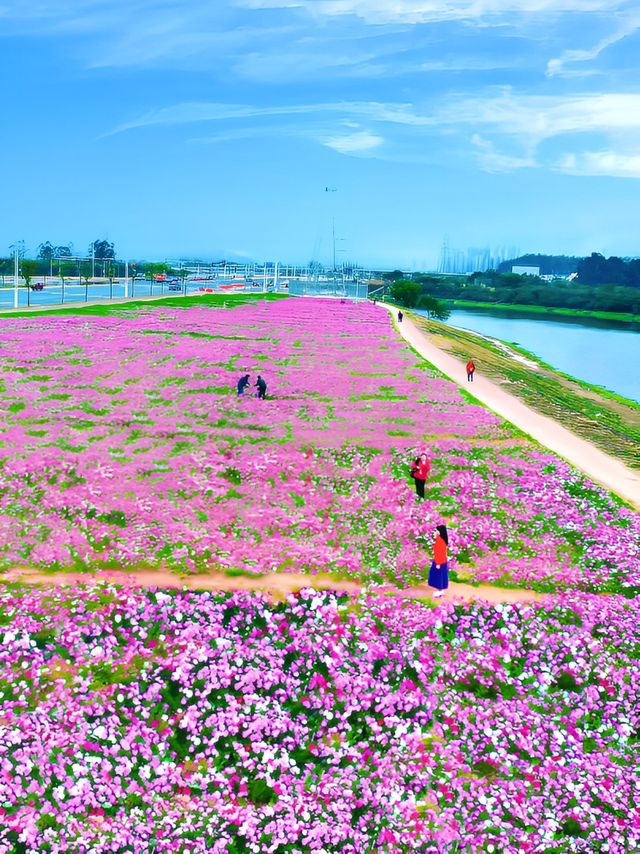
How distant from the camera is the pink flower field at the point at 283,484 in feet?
62.7

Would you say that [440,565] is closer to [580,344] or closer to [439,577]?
[439,577]

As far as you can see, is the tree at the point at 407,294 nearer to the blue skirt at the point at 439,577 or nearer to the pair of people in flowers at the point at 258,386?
the pair of people in flowers at the point at 258,386

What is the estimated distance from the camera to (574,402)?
5162 centimetres

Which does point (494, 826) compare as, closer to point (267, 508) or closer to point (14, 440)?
point (267, 508)

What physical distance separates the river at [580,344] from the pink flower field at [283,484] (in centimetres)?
4023

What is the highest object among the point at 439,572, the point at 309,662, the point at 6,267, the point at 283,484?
the point at 6,267

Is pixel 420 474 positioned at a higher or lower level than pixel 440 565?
higher

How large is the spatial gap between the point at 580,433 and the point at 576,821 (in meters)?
30.0

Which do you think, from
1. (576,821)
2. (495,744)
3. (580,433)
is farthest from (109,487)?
(580,433)

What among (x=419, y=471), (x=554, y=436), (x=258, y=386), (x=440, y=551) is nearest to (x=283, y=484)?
(x=419, y=471)

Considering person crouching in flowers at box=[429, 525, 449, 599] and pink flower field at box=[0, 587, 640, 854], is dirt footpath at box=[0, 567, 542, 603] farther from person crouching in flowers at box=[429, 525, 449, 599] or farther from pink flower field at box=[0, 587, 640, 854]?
pink flower field at box=[0, 587, 640, 854]

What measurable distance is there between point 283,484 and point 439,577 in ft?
26.8

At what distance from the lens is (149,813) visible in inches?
446

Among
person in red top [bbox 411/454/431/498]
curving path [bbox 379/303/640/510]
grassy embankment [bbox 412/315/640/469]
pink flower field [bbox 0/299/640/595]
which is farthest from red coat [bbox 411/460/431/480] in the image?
grassy embankment [bbox 412/315/640/469]
